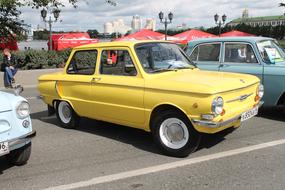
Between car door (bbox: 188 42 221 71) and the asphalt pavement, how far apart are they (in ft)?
6.44

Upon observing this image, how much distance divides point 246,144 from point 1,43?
14118mm

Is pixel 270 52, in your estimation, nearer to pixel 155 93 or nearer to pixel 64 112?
pixel 155 93

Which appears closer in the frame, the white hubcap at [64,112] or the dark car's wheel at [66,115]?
the dark car's wheel at [66,115]

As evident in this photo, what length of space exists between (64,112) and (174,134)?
9.11ft

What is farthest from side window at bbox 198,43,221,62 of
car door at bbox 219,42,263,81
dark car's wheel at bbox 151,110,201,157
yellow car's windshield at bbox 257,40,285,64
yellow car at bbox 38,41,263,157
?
dark car's wheel at bbox 151,110,201,157

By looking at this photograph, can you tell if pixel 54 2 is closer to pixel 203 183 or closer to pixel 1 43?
pixel 1 43

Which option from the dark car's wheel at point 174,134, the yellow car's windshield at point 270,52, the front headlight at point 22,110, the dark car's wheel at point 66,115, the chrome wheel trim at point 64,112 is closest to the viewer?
the front headlight at point 22,110

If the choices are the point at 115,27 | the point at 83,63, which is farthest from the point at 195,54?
the point at 115,27

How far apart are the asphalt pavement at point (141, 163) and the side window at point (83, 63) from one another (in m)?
1.10

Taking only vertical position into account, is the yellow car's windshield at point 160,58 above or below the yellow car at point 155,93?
above

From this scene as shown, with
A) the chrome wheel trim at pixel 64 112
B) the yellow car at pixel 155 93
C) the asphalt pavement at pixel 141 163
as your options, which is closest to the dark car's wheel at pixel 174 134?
the yellow car at pixel 155 93

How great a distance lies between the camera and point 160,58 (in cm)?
655

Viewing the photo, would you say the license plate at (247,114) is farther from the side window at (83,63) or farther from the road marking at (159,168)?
the side window at (83,63)

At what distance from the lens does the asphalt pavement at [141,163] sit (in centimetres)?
483
